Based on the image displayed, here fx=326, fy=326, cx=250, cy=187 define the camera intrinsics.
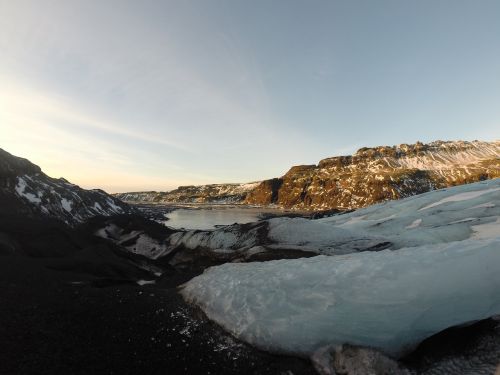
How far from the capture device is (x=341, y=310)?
1031 cm

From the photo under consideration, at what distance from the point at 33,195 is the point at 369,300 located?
50070 mm

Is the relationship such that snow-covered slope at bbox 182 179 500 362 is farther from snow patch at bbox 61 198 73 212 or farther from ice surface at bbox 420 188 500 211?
snow patch at bbox 61 198 73 212

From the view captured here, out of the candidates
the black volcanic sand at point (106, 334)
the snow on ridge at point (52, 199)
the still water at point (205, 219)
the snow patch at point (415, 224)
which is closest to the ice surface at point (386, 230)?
the snow patch at point (415, 224)

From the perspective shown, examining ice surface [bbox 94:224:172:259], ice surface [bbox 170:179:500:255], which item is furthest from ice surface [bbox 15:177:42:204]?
ice surface [bbox 170:179:500:255]

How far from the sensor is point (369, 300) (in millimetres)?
10312

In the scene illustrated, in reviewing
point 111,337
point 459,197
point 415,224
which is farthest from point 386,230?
point 111,337

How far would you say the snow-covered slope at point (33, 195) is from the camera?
41938 millimetres

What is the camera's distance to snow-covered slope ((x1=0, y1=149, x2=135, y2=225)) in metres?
41.9

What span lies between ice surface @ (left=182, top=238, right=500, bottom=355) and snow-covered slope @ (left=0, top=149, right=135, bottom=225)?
122 ft

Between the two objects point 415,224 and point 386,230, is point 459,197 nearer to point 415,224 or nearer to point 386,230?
point 415,224

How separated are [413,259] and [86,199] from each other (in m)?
65.1

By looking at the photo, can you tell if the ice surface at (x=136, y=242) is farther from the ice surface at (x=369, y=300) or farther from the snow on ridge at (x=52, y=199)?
the ice surface at (x=369, y=300)

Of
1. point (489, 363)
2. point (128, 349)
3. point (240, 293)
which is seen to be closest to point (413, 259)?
point (489, 363)

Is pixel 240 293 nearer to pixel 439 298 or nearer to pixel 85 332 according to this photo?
pixel 85 332
